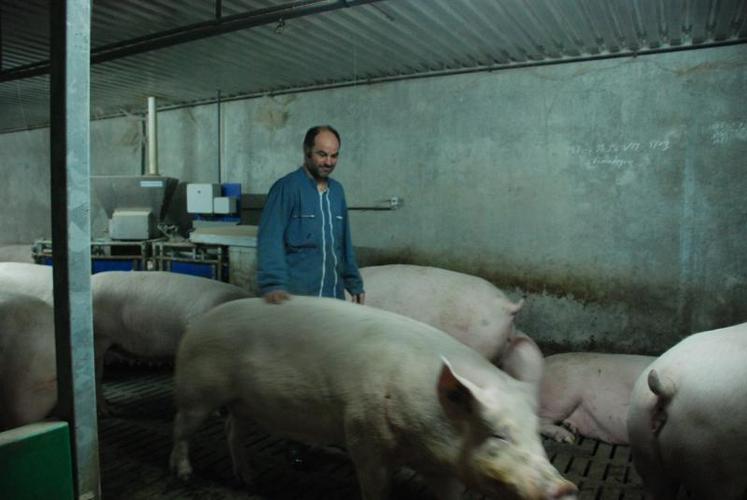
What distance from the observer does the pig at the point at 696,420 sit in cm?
225

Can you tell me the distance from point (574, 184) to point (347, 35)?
2.61 metres

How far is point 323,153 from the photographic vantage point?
334 cm

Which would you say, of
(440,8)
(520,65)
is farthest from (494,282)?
(440,8)

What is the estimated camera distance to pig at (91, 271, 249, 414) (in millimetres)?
4137

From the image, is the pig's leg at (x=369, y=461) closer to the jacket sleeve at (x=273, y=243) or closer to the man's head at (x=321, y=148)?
the jacket sleeve at (x=273, y=243)

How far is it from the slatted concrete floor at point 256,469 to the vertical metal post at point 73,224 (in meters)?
1.29

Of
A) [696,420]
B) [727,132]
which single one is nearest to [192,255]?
[696,420]

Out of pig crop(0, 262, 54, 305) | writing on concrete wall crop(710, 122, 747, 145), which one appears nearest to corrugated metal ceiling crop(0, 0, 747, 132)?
writing on concrete wall crop(710, 122, 747, 145)

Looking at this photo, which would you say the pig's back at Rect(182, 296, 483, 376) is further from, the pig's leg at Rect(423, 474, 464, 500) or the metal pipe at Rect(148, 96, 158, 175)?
the metal pipe at Rect(148, 96, 158, 175)

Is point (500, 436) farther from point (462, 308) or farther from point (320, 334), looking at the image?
point (462, 308)

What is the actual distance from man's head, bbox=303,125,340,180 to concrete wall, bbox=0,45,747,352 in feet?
9.92

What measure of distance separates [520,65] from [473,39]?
2.61ft

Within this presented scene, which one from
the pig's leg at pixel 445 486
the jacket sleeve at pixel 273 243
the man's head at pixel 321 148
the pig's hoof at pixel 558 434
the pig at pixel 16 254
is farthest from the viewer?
the pig at pixel 16 254

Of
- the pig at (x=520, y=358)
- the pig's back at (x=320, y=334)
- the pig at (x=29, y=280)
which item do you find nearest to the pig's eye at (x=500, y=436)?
the pig's back at (x=320, y=334)
